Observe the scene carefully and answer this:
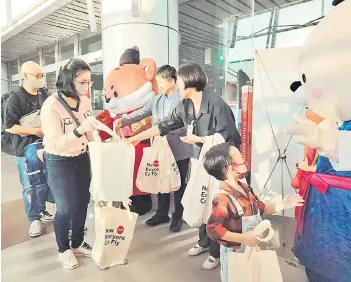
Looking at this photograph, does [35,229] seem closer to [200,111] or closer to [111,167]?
[111,167]

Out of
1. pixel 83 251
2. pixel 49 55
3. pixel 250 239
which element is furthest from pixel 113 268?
pixel 49 55

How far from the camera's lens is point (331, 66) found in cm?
70

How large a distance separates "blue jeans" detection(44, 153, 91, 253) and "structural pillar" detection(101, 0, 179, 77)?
592 millimetres

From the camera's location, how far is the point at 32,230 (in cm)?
160

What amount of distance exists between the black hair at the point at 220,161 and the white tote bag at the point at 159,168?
708 mm

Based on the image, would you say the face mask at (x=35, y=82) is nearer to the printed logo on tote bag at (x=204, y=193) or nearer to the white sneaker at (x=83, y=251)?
the white sneaker at (x=83, y=251)

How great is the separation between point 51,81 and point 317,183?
1265 millimetres

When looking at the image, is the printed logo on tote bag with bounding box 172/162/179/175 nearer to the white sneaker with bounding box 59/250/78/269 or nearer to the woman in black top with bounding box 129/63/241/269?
the woman in black top with bounding box 129/63/241/269

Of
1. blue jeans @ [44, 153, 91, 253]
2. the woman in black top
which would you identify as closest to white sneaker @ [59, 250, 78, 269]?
blue jeans @ [44, 153, 91, 253]

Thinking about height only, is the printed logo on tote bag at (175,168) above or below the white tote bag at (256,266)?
above

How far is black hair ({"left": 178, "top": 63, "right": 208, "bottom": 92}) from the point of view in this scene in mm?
1163

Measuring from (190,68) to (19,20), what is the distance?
82 centimetres

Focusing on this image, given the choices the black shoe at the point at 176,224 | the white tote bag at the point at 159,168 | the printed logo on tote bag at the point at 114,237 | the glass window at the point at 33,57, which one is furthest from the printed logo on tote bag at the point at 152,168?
the glass window at the point at 33,57

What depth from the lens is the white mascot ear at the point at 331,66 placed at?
2.23 ft
